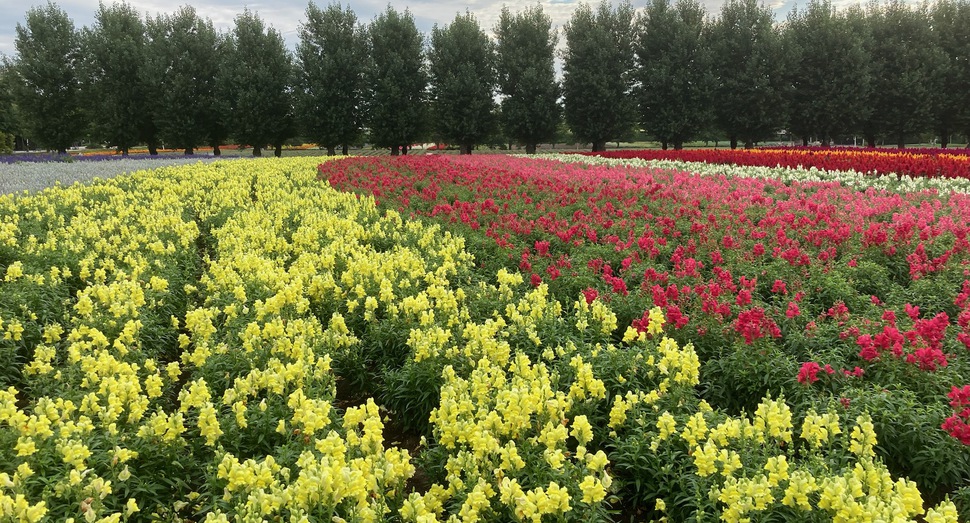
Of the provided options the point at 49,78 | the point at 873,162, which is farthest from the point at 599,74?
the point at 49,78

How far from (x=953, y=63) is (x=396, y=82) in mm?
38531

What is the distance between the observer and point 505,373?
489 cm

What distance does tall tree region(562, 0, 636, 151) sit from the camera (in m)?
41.5

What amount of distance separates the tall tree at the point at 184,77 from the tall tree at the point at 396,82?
11.8 metres

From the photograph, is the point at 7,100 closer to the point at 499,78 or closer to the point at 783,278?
the point at 499,78

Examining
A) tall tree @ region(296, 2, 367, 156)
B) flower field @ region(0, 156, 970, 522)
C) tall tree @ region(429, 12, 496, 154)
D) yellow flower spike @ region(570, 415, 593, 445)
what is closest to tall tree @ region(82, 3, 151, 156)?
tall tree @ region(296, 2, 367, 156)

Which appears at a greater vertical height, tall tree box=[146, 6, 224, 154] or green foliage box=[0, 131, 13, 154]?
tall tree box=[146, 6, 224, 154]

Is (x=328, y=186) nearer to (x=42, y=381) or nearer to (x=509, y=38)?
(x=42, y=381)

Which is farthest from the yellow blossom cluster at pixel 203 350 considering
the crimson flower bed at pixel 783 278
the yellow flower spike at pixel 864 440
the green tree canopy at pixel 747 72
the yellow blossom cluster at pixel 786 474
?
the green tree canopy at pixel 747 72

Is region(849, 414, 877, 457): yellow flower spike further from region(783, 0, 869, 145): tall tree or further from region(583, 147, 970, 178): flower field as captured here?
region(783, 0, 869, 145): tall tree

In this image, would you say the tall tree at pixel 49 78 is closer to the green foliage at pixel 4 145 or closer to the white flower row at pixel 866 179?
the green foliage at pixel 4 145

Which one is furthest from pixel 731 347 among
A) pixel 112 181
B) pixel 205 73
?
pixel 205 73

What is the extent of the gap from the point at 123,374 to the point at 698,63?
139 ft

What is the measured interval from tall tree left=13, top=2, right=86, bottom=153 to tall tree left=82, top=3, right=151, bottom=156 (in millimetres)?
1035
